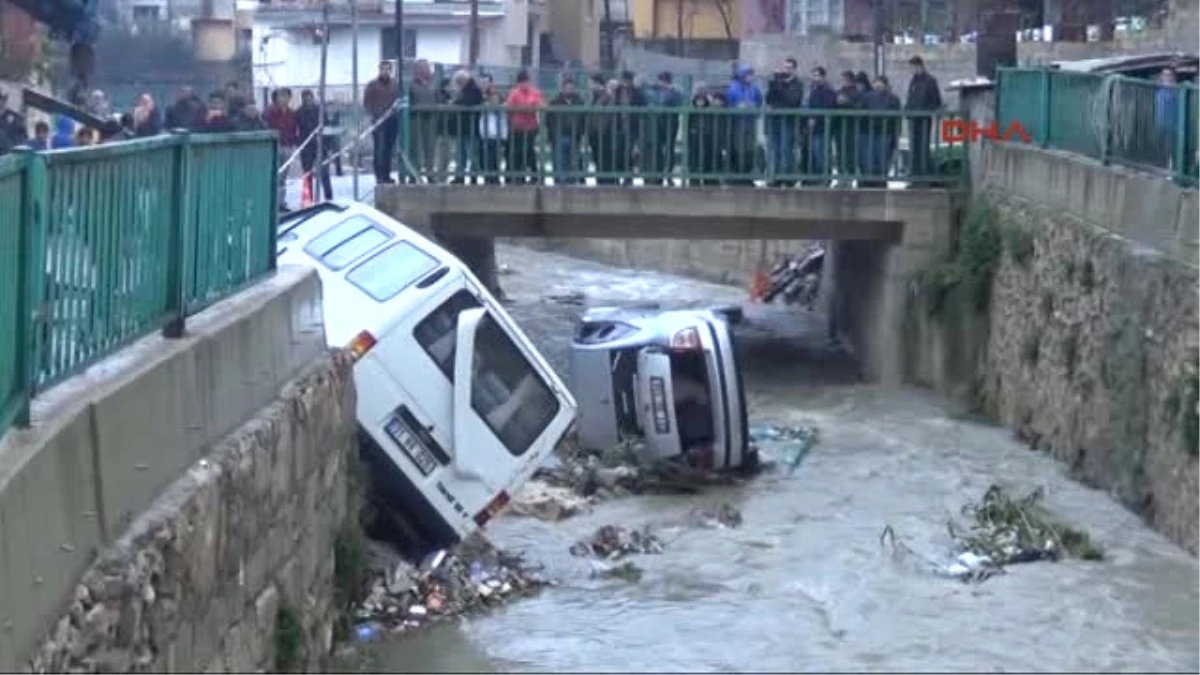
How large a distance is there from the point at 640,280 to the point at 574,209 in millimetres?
11115

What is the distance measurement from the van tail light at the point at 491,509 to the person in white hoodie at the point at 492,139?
12293 mm

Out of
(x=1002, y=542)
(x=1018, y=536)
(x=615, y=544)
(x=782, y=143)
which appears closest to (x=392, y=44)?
(x=782, y=143)

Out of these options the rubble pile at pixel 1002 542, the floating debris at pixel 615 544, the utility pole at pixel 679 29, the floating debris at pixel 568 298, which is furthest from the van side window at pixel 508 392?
the utility pole at pixel 679 29

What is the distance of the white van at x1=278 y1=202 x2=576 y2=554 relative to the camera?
15.1m

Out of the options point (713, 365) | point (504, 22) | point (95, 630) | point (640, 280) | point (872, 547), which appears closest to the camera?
point (95, 630)

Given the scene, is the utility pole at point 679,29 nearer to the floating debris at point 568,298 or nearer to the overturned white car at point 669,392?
the floating debris at point 568,298

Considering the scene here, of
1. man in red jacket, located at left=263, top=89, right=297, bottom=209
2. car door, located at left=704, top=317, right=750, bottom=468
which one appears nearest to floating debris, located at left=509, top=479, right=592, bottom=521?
car door, located at left=704, top=317, right=750, bottom=468

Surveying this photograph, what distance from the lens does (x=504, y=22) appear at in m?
61.8

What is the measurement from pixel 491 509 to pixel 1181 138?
6672 mm

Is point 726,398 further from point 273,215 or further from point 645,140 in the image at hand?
point 273,215

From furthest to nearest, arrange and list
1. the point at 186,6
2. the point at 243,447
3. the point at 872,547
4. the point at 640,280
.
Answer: the point at 186,6
the point at 640,280
the point at 872,547
the point at 243,447

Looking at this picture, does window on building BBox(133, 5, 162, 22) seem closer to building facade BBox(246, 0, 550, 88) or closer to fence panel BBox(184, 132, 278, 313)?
building facade BBox(246, 0, 550, 88)

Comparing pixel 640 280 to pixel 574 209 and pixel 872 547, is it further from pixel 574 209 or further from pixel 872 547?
pixel 872 547

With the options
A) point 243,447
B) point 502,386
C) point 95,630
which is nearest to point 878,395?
point 502,386
